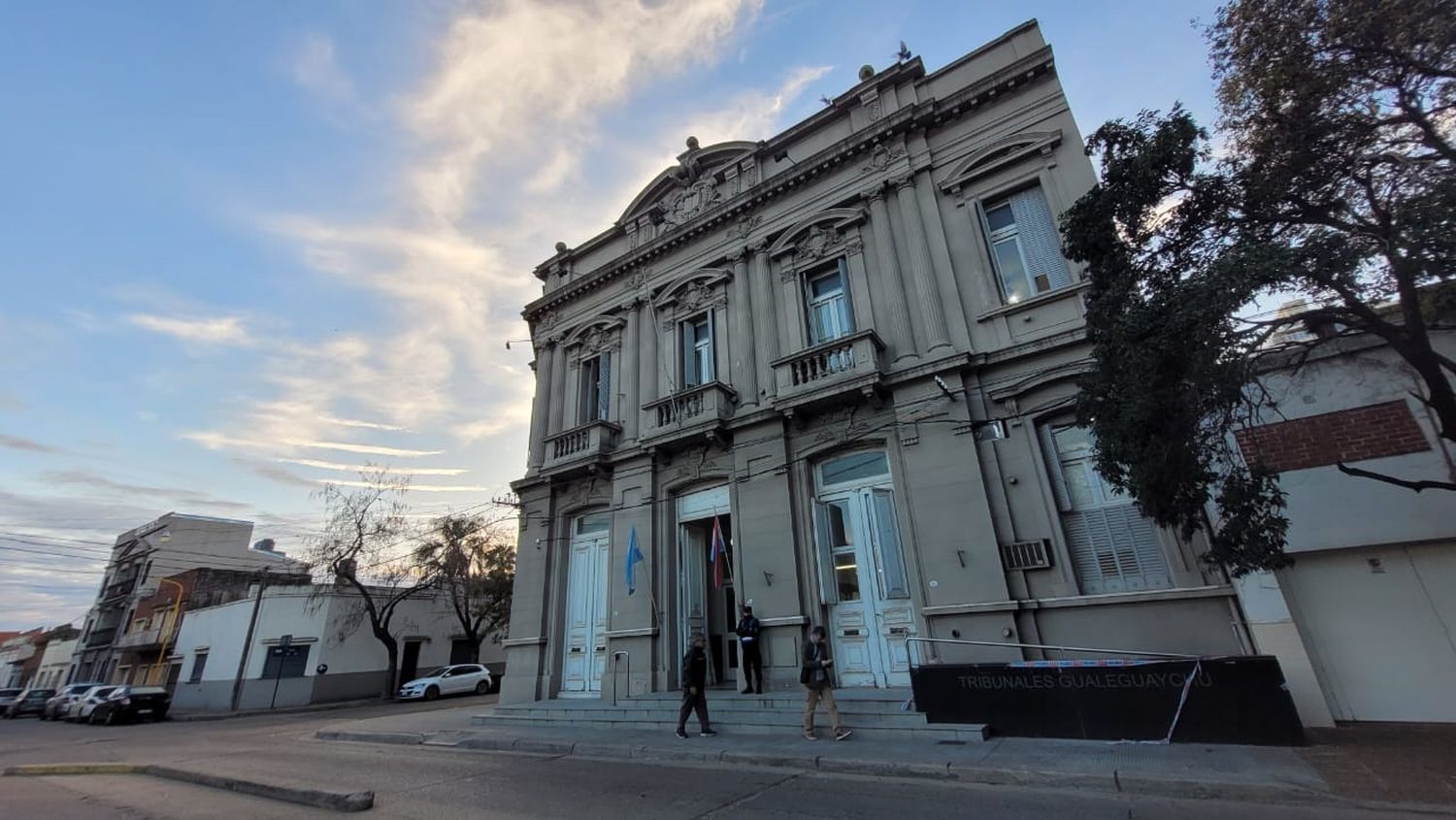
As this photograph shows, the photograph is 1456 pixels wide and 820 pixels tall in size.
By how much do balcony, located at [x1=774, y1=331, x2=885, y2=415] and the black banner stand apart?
4.99 meters

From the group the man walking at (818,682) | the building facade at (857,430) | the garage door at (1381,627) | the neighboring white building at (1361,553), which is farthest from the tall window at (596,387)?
the garage door at (1381,627)

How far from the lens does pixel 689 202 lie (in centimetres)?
1636

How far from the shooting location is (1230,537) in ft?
20.7

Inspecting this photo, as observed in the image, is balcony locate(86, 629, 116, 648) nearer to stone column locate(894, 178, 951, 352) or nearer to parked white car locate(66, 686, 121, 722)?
parked white car locate(66, 686, 121, 722)

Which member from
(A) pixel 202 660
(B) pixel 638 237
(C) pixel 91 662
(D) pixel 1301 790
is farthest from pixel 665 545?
(C) pixel 91 662

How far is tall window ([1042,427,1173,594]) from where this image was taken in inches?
346

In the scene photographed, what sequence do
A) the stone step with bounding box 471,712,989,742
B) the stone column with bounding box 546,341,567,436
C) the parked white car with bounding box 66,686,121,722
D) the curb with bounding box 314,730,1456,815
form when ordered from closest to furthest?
the curb with bounding box 314,730,1456,815, the stone step with bounding box 471,712,989,742, the stone column with bounding box 546,341,567,436, the parked white car with bounding box 66,686,121,722

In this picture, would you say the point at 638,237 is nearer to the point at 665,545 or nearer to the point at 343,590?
the point at 665,545

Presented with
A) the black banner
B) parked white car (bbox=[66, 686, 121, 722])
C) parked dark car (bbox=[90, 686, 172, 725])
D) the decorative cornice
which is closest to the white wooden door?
the decorative cornice

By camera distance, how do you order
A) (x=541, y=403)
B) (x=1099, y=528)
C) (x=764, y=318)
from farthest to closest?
(x=541, y=403) → (x=764, y=318) → (x=1099, y=528)

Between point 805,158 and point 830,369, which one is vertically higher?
point 805,158

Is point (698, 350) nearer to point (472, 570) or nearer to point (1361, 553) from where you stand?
point (1361, 553)

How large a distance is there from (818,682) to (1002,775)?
2.69 meters

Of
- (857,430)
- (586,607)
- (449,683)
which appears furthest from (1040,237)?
(449,683)
